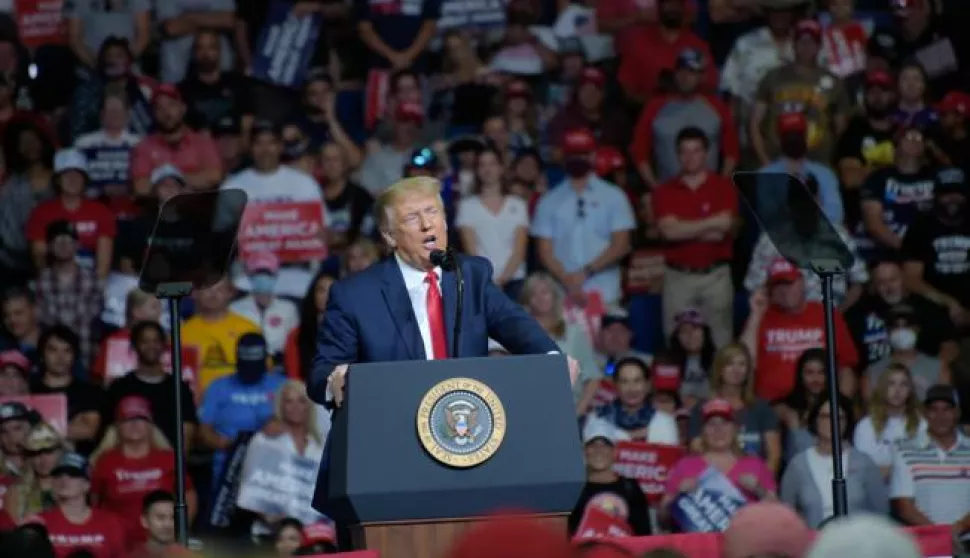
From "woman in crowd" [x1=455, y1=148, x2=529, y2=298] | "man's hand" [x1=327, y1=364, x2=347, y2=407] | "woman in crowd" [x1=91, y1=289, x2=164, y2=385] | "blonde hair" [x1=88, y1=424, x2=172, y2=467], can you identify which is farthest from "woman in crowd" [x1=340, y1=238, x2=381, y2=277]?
"man's hand" [x1=327, y1=364, x2=347, y2=407]

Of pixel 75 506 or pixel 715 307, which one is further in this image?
pixel 715 307

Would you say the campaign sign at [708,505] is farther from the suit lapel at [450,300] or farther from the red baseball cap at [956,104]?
the red baseball cap at [956,104]

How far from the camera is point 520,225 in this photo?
12.8 meters

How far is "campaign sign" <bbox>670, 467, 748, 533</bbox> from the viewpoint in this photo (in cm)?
1020

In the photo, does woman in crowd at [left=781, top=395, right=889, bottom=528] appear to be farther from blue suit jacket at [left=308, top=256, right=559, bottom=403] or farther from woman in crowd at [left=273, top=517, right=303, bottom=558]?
blue suit jacket at [left=308, top=256, right=559, bottom=403]

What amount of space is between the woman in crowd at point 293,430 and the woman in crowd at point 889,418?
8.53ft

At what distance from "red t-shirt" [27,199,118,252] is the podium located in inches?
274

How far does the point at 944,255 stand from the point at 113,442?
4.70m

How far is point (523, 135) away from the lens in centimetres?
1373

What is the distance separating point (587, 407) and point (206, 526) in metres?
2.03

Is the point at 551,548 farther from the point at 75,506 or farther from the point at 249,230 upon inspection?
the point at 249,230

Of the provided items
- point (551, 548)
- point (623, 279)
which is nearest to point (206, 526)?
point (623, 279)

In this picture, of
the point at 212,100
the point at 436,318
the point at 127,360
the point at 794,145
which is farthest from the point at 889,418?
the point at 436,318

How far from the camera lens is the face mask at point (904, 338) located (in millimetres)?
12188
